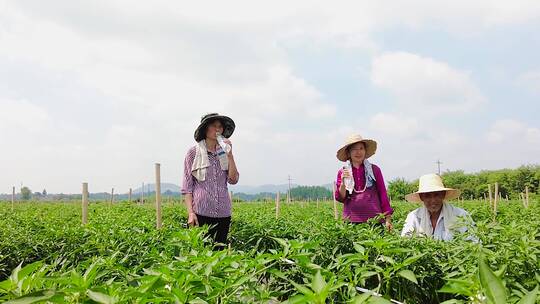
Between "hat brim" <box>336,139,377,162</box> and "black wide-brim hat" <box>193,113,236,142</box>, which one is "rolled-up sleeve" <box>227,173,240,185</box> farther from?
"hat brim" <box>336,139,377,162</box>

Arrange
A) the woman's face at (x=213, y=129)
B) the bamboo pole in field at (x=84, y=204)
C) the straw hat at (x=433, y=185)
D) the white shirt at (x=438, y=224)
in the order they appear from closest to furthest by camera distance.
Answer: the white shirt at (x=438, y=224) → the straw hat at (x=433, y=185) → the woman's face at (x=213, y=129) → the bamboo pole in field at (x=84, y=204)

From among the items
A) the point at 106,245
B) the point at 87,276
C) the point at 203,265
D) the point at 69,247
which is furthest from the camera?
the point at 69,247

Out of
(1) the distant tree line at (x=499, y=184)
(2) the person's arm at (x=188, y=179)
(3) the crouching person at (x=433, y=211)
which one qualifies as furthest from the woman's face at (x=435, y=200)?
(1) the distant tree line at (x=499, y=184)

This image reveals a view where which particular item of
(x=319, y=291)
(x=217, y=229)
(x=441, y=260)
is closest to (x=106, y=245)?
(x=217, y=229)

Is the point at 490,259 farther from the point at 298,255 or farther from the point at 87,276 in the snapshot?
the point at 87,276

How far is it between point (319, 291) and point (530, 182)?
45.8 meters

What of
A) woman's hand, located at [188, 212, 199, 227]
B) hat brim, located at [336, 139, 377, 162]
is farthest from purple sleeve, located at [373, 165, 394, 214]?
woman's hand, located at [188, 212, 199, 227]

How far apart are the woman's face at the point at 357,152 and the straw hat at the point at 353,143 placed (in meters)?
0.06

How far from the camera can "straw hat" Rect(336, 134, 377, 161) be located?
186 inches

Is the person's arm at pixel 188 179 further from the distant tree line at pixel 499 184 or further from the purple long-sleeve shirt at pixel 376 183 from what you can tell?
the distant tree line at pixel 499 184

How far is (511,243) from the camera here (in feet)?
7.38

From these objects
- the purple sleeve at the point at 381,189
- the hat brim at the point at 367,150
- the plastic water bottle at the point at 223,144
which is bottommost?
the purple sleeve at the point at 381,189

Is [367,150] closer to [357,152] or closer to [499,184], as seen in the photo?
[357,152]

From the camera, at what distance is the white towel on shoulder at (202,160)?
4.61 m
